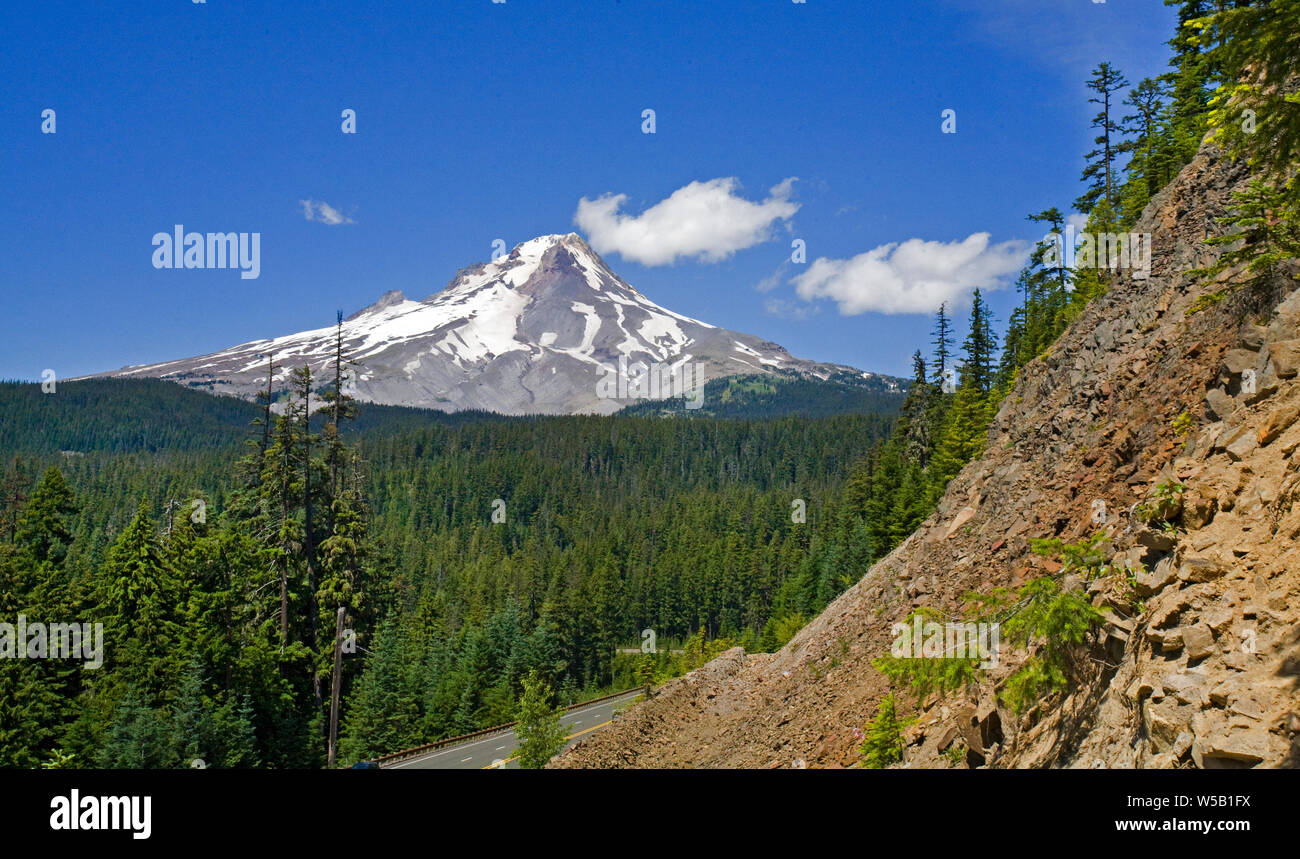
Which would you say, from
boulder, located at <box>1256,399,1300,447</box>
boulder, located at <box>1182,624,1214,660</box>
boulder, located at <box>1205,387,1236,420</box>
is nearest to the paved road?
boulder, located at <box>1205,387,1236,420</box>

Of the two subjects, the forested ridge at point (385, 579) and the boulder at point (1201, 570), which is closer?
the boulder at point (1201, 570)

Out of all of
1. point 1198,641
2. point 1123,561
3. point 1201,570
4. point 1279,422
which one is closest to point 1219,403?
point 1279,422

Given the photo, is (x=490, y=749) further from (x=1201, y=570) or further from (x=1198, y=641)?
(x=1198, y=641)

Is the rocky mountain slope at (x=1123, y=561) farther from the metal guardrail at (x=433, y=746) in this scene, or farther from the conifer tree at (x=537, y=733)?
the metal guardrail at (x=433, y=746)

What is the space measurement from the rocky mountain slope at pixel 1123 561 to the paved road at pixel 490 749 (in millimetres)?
10006

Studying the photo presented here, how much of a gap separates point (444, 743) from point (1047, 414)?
3231cm

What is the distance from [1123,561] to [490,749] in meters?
34.3

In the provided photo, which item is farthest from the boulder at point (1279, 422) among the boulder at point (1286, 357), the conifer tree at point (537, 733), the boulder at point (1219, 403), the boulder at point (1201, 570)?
the conifer tree at point (537, 733)

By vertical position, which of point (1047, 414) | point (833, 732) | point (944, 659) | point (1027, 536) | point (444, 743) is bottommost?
point (444, 743)

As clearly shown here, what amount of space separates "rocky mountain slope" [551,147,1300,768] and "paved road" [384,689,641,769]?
32.8 feet

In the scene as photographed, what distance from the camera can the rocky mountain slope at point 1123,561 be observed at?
22.0ft
